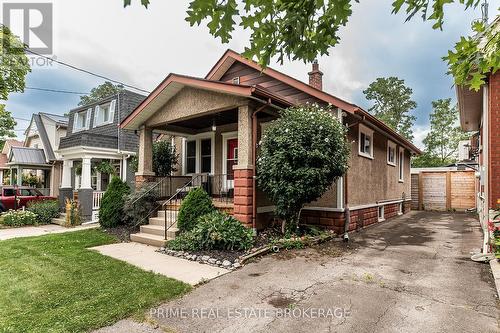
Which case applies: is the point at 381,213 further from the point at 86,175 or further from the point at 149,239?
Result: the point at 86,175

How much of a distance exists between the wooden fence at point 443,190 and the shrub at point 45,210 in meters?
18.6

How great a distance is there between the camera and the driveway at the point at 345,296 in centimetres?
334

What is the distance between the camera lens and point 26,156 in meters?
18.9

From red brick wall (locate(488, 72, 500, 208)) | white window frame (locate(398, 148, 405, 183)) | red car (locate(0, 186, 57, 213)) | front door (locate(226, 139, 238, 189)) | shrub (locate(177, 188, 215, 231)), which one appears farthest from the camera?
white window frame (locate(398, 148, 405, 183))

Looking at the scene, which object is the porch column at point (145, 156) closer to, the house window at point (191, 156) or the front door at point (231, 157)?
the house window at point (191, 156)

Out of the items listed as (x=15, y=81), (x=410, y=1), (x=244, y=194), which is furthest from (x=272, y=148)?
(x=15, y=81)

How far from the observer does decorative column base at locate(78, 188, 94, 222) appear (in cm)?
1166

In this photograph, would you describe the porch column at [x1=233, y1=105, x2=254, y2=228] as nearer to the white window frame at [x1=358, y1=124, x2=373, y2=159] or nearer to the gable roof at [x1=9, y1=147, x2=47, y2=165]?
the white window frame at [x1=358, y1=124, x2=373, y2=159]

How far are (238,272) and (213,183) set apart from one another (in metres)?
5.80

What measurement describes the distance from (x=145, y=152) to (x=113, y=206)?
207 centimetres

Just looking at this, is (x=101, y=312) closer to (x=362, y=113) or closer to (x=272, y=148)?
(x=272, y=148)

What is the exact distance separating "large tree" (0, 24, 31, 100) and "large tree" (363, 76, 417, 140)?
3079 cm

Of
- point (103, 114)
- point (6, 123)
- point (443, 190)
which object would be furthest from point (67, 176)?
point (443, 190)

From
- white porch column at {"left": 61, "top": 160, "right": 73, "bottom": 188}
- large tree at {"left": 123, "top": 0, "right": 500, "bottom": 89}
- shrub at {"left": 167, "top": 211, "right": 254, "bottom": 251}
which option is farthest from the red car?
large tree at {"left": 123, "top": 0, "right": 500, "bottom": 89}
